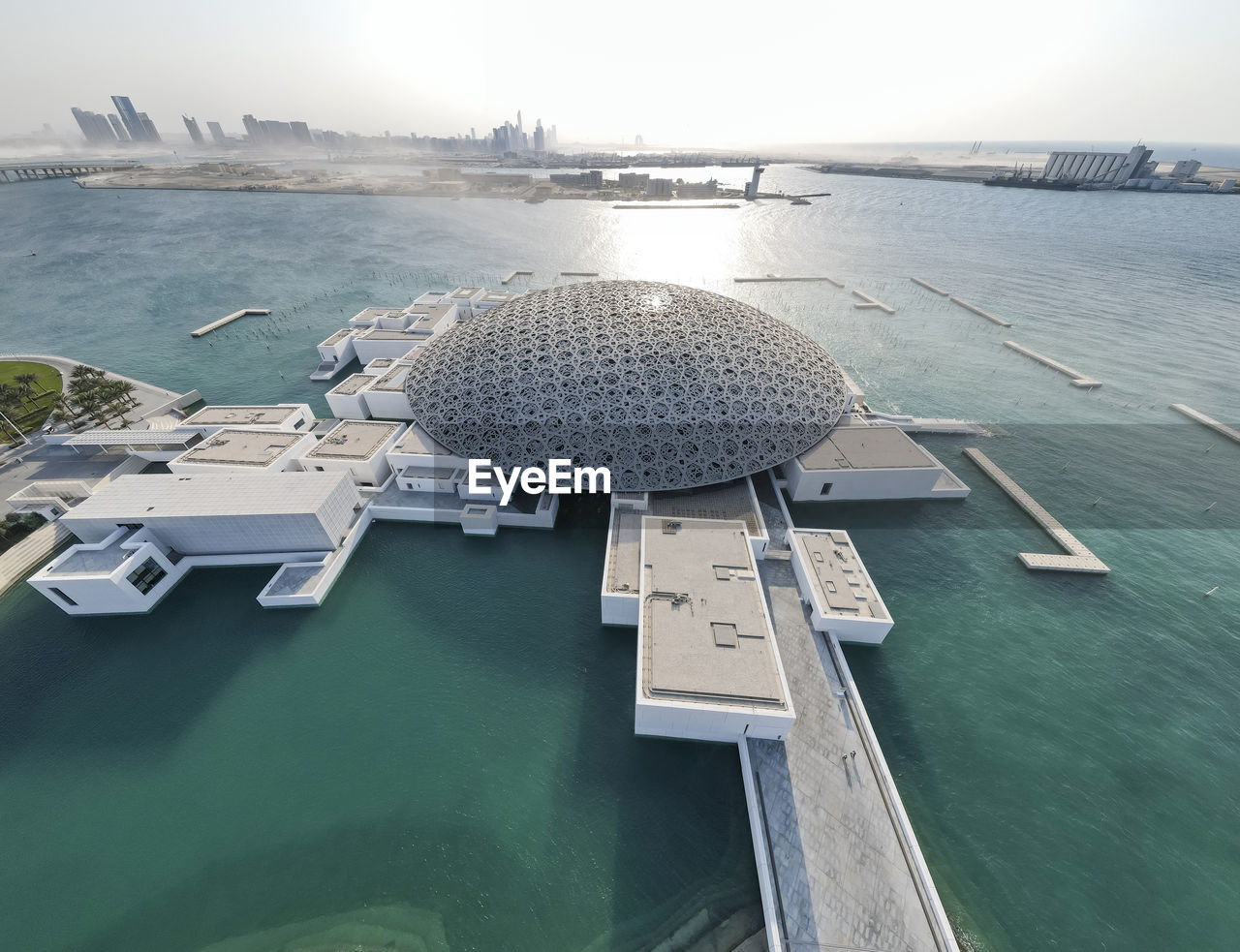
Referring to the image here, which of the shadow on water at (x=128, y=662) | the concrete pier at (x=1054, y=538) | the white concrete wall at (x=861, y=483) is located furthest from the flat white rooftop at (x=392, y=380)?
the concrete pier at (x=1054, y=538)

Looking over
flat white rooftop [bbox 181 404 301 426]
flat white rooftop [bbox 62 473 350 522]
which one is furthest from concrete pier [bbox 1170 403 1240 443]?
flat white rooftop [bbox 181 404 301 426]

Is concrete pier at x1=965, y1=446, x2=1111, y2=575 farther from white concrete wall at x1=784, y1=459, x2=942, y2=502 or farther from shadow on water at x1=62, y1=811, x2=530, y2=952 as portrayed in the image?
shadow on water at x1=62, y1=811, x2=530, y2=952

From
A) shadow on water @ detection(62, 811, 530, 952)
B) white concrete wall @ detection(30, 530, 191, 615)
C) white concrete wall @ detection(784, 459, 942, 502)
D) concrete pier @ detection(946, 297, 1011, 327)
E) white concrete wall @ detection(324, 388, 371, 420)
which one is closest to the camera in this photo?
shadow on water @ detection(62, 811, 530, 952)

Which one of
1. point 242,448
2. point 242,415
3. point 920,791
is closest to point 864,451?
point 920,791

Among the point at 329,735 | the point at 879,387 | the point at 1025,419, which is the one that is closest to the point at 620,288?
the point at 879,387

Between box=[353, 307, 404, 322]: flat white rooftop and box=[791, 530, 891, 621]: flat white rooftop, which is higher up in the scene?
box=[353, 307, 404, 322]: flat white rooftop

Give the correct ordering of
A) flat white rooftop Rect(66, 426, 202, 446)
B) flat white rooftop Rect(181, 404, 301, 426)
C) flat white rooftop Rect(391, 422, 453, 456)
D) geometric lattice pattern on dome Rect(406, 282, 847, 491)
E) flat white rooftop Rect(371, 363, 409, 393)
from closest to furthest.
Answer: geometric lattice pattern on dome Rect(406, 282, 847, 491), flat white rooftop Rect(391, 422, 453, 456), flat white rooftop Rect(66, 426, 202, 446), flat white rooftop Rect(181, 404, 301, 426), flat white rooftop Rect(371, 363, 409, 393)

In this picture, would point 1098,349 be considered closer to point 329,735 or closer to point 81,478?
point 329,735
